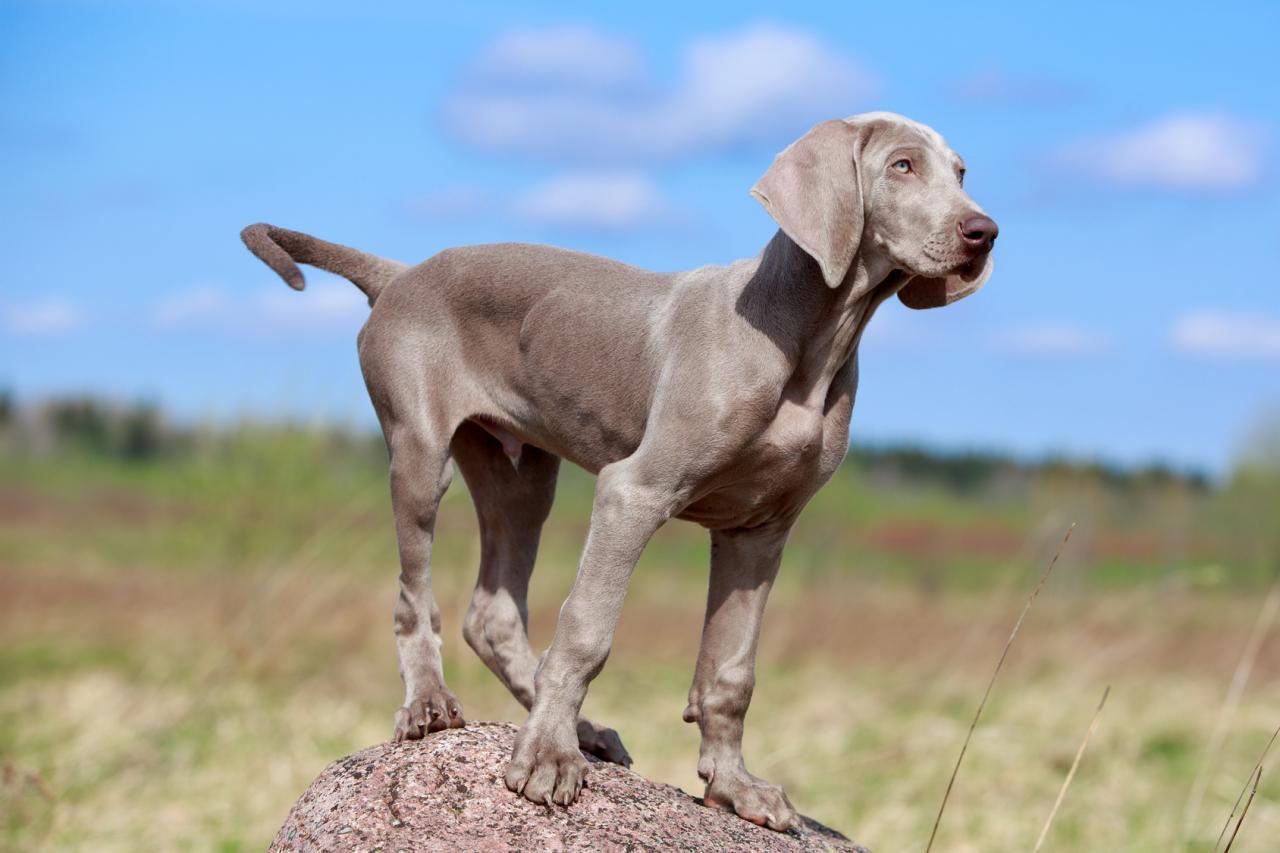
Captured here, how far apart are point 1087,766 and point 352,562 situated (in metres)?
7.40

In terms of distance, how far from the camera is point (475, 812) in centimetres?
374

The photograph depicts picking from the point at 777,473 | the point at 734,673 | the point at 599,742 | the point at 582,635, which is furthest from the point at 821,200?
the point at 599,742

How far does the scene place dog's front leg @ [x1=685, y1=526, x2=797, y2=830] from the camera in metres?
4.21

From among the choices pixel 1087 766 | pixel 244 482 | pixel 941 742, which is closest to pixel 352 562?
pixel 244 482

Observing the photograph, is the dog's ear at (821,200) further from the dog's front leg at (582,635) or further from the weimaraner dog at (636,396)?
the dog's front leg at (582,635)

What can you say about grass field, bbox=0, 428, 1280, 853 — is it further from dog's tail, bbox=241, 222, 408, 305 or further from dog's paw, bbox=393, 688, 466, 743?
dog's tail, bbox=241, 222, 408, 305

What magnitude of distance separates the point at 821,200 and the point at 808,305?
33cm

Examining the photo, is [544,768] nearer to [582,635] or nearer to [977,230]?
[582,635]

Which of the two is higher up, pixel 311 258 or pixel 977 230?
pixel 977 230

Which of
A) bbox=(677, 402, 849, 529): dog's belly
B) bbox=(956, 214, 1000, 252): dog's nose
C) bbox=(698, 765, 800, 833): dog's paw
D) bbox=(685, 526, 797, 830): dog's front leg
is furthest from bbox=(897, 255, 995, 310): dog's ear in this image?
bbox=(698, 765, 800, 833): dog's paw

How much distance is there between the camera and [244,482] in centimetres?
1666

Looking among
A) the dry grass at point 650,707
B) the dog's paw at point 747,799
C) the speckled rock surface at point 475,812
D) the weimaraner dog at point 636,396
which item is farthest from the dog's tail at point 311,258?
the dry grass at point 650,707

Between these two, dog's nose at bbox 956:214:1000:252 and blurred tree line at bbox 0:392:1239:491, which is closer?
dog's nose at bbox 956:214:1000:252

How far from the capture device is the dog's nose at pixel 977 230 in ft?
11.2
